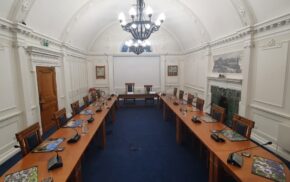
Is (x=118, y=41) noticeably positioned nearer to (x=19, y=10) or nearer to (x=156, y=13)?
(x=156, y=13)

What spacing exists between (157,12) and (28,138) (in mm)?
7458

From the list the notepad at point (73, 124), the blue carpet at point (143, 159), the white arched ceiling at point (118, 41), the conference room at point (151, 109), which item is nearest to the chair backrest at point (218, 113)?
the conference room at point (151, 109)

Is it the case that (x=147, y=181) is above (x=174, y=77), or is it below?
below

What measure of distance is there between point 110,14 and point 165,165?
7.71 m

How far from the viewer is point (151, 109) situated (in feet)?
26.9

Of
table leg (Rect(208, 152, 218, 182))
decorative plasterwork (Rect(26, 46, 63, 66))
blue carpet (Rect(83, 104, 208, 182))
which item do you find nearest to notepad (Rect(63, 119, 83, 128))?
blue carpet (Rect(83, 104, 208, 182))

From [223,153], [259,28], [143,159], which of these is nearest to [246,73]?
[259,28]

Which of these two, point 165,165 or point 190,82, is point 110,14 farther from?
point 165,165

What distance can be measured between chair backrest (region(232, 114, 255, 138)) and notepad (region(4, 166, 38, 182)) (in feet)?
10.3

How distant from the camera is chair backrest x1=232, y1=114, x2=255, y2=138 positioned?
108 inches

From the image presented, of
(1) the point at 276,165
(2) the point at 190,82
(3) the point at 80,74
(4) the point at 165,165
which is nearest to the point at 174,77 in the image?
(2) the point at 190,82

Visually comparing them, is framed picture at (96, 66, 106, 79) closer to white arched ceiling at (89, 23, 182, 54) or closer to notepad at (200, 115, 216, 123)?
white arched ceiling at (89, 23, 182, 54)

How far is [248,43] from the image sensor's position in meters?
4.56

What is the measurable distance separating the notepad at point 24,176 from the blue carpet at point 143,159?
1389 mm
